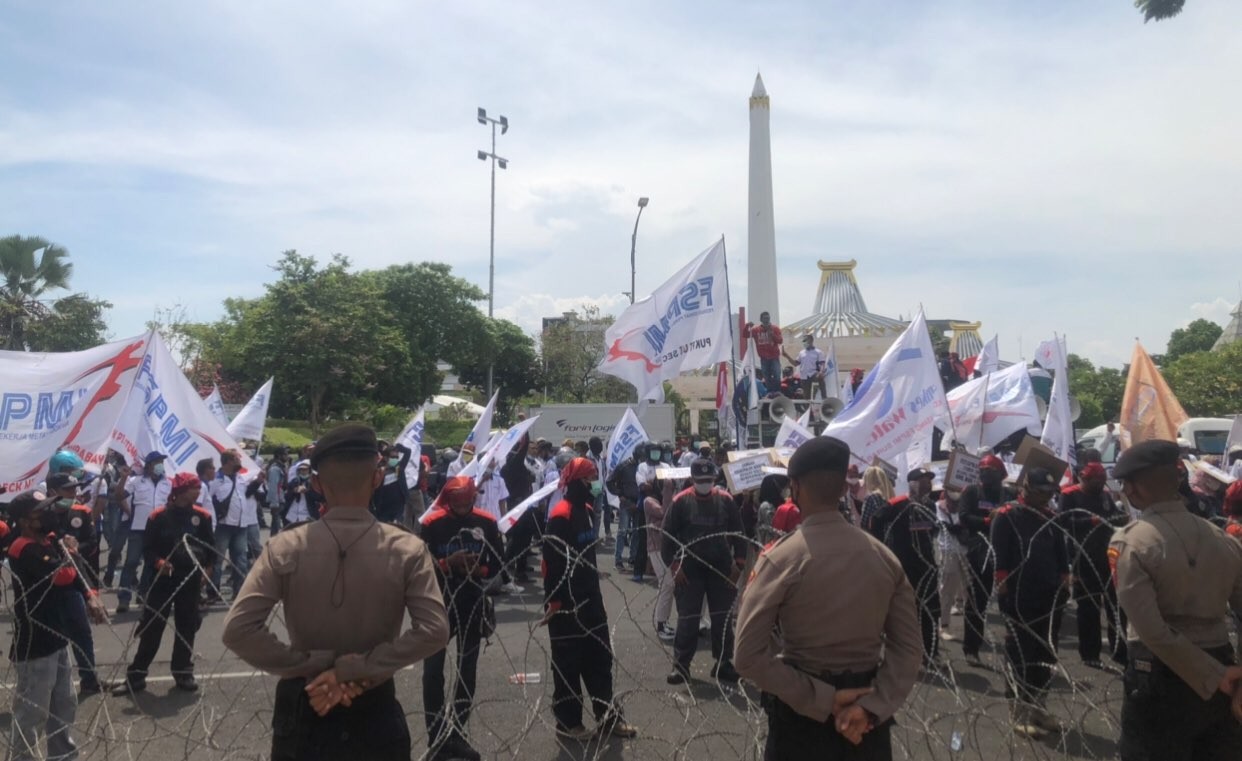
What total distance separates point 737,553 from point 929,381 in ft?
13.9

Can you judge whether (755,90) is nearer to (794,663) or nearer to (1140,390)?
(1140,390)

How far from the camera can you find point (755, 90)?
52594 millimetres

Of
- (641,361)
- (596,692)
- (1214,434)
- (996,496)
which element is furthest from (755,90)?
(596,692)

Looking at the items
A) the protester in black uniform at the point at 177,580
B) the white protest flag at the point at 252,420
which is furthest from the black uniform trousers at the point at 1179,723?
the white protest flag at the point at 252,420

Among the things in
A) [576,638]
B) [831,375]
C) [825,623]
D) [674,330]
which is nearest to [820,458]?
[825,623]

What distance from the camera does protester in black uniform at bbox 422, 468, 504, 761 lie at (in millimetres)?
6312

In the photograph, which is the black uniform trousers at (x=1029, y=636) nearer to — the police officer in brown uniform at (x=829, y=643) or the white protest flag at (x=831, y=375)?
the police officer in brown uniform at (x=829, y=643)

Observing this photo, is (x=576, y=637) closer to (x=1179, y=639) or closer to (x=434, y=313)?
(x=1179, y=639)

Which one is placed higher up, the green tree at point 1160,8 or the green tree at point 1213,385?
the green tree at point 1160,8

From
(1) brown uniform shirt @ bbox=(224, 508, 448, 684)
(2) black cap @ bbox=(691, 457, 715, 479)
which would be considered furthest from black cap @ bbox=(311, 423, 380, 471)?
(2) black cap @ bbox=(691, 457, 715, 479)

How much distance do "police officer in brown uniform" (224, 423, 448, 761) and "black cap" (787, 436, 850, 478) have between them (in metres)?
1.38

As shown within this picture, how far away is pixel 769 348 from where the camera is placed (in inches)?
771

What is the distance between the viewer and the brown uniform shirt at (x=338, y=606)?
132 inches

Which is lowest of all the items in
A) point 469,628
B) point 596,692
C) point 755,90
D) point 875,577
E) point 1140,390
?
point 596,692
